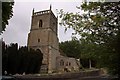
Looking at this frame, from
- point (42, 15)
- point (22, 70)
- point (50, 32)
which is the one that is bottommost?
point (22, 70)

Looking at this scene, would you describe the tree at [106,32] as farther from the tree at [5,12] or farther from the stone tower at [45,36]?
the stone tower at [45,36]

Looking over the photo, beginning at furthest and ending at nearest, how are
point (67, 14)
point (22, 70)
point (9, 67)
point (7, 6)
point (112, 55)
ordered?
1. point (22, 70)
2. point (9, 67)
3. point (7, 6)
4. point (67, 14)
5. point (112, 55)

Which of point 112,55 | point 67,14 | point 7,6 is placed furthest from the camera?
point 7,6

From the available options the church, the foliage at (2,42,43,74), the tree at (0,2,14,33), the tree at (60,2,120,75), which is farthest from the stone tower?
the tree at (60,2,120,75)

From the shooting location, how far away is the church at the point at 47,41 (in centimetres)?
5422

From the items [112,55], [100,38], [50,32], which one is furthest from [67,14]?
[50,32]

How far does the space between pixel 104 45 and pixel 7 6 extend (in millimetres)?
9112

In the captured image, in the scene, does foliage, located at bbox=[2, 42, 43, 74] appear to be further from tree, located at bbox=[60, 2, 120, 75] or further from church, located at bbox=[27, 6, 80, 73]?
tree, located at bbox=[60, 2, 120, 75]

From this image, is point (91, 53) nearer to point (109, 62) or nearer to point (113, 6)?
point (109, 62)

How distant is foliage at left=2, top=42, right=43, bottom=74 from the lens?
35.5 metres

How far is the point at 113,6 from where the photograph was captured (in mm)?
7734

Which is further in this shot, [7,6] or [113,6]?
[7,6]

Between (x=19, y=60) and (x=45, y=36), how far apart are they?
18263 mm

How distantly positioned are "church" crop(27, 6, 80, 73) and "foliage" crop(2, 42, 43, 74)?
337 inches
